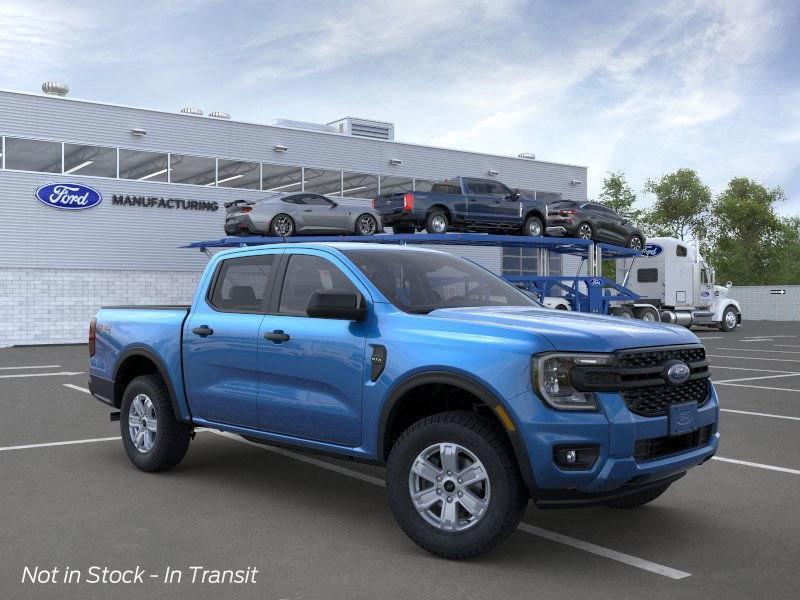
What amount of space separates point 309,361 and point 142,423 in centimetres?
227

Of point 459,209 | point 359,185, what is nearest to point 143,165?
point 359,185

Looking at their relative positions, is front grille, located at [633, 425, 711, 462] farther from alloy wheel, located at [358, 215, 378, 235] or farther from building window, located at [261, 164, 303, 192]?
building window, located at [261, 164, 303, 192]

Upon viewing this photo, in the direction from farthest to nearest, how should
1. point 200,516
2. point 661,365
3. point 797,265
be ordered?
point 797,265
point 200,516
point 661,365

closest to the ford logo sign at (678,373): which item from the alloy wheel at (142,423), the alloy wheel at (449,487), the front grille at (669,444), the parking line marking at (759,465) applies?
→ the front grille at (669,444)

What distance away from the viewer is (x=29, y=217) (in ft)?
90.8

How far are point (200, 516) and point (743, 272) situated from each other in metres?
72.4

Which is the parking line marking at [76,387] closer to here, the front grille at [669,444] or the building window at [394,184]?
the front grille at [669,444]

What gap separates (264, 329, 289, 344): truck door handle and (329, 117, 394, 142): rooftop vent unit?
1186 inches

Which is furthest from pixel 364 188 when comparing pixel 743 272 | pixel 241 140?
pixel 743 272

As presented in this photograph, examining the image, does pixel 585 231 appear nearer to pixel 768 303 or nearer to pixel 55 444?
pixel 55 444

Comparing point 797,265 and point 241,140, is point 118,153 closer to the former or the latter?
point 241,140

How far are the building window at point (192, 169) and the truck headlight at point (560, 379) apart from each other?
2768 centimetres

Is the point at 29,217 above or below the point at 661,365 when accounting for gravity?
above

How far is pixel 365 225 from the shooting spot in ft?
80.9
